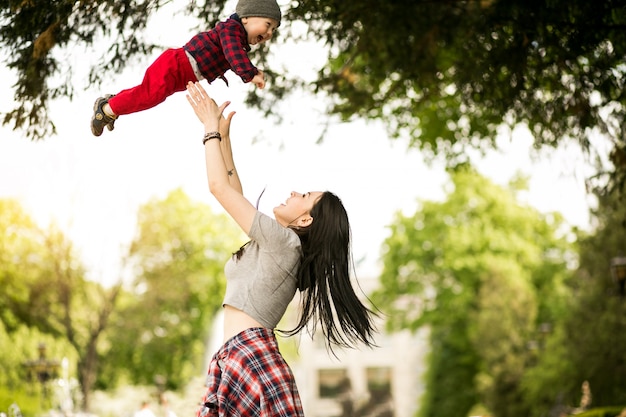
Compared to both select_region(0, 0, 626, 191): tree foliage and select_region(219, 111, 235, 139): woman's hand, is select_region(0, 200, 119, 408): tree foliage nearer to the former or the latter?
select_region(0, 0, 626, 191): tree foliage

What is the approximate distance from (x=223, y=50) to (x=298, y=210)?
869 mm

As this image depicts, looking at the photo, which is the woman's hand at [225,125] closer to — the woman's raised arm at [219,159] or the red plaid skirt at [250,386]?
the woman's raised arm at [219,159]

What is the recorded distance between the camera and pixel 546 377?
25.6 m

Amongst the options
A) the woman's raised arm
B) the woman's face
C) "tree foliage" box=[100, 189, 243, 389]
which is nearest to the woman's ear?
the woman's face

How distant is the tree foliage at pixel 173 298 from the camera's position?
36906mm

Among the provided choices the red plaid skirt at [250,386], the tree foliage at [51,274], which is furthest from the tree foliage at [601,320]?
the red plaid skirt at [250,386]

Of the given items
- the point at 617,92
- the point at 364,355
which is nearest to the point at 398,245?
the point at 617,92

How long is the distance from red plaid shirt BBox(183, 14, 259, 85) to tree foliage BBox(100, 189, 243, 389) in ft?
103

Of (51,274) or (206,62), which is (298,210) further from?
(51,274)

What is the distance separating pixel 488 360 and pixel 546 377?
5.83m

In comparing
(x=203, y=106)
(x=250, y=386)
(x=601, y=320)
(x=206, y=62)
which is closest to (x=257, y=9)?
(x=206, y=62)

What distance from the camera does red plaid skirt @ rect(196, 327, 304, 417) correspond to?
13.1 ft

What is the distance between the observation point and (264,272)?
4.14 meters

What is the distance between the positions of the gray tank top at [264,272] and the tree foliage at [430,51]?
224 cm
